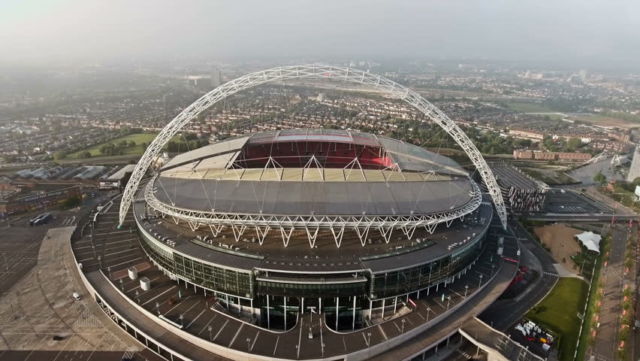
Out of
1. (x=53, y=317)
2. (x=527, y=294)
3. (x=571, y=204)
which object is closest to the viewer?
(x=53, y=317)

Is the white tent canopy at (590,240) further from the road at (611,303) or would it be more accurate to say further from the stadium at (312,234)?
the stadium at (312,234)

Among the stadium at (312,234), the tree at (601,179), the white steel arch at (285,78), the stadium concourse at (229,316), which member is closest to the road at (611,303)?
the stadium concourse at (229,316)

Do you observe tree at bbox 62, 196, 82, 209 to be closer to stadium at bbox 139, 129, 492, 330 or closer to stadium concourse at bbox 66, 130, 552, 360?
stadium concourse at bbox 66, 130, 552, 360

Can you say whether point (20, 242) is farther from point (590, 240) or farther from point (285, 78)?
point (590, 240)

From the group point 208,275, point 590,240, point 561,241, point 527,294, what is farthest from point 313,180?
point 590,240

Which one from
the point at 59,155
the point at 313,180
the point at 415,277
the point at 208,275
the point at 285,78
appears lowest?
the point at 59,155

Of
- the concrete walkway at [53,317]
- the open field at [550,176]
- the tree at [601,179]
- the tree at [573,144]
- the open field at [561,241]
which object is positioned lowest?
the concrete walkway at [53,317]

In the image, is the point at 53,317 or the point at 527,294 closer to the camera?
the point at 53,317
